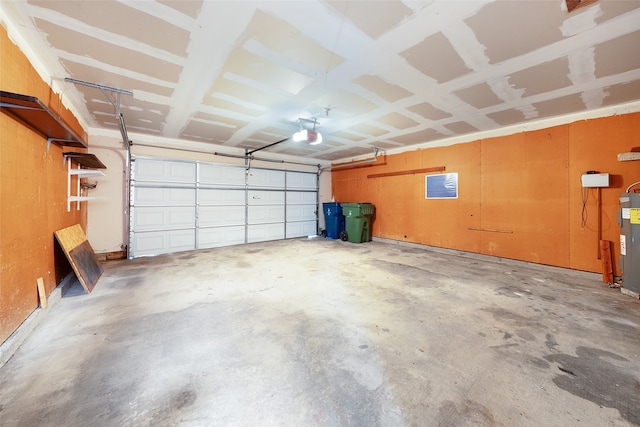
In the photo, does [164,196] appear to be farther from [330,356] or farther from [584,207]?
[584,207]

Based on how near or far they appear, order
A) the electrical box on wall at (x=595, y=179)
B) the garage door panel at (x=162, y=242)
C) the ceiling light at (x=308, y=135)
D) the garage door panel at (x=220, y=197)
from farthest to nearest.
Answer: the garage door panel at (x=220, y=197), the garage door panel at (x=162, y=242), the ceiling light at (x=308, y=135), the electrical box on wall at (x=595, y=179)

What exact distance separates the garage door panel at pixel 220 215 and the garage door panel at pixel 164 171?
32.7 inches

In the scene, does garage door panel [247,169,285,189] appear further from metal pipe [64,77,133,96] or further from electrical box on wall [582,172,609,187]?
electrical box on wall [582,172,609,187]

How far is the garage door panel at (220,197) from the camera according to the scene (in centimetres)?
620

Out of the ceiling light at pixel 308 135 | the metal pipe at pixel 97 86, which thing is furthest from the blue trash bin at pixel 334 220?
the metal pipe at pixel 97 86

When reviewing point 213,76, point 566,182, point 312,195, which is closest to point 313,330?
point 213,76

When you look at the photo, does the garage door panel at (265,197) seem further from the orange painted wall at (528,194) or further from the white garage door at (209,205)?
the orange painted wall at (528,194)

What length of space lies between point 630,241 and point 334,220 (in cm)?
595

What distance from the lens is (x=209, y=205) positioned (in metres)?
6.31

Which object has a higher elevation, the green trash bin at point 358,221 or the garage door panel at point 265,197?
the garage door panel at point 265,197

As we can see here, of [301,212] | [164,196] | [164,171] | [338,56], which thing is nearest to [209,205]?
[164,196]

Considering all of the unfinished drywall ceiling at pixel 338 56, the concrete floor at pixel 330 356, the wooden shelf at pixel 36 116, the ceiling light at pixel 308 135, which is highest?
the unfinished drywall ceiling at pixel 338 56

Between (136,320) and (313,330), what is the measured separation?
1.84 metres

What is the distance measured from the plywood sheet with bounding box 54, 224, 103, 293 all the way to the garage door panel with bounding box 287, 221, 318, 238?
4.82 m
